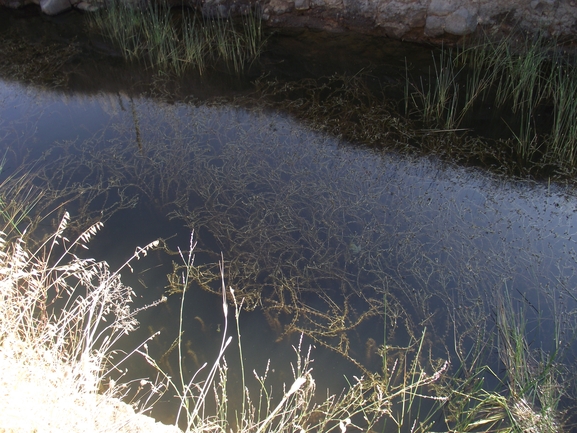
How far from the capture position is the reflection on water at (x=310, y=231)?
2.11m

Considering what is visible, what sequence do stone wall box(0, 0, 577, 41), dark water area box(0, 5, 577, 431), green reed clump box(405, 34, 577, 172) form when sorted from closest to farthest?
dark water area box(0, 5, 577, 431) < green reed clump box(405, 34, 577, 172) < stone wall box(0, 0, 577, 41)

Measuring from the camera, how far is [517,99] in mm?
3656

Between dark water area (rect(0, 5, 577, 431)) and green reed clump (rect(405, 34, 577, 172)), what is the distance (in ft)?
1.19

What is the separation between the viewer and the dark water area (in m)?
2.08

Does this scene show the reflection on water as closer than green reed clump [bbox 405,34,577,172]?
Yes

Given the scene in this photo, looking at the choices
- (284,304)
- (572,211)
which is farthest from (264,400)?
(572,211)

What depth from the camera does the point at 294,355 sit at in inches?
80.0

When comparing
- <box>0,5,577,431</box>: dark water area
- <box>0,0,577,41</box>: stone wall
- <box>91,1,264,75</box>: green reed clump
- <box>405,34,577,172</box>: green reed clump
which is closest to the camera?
<box>0,5,577,431</box>: dark water area

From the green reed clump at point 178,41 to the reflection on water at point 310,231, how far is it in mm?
837

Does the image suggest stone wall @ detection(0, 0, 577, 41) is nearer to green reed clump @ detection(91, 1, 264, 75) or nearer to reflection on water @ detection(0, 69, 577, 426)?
green reed clump @ detection(91, 1, 264, 75)

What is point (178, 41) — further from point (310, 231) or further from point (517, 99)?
point (517, 99)

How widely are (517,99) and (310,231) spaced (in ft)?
7.18

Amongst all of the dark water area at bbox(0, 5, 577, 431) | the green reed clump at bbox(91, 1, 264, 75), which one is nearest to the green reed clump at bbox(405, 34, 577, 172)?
the dark water area at bbox(0, 5, 577, 431)

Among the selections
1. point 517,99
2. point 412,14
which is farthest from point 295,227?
point 412,14
